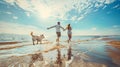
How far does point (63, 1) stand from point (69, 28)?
506 centimetres

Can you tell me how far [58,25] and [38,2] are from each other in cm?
568

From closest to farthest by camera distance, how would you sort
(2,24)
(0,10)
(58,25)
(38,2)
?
1. (58,25)
2. (38,2)
3. (0,10)
4. (2,24)

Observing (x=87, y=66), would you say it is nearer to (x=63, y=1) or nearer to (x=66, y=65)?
(x=66, y=65)

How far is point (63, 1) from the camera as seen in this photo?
15414mm

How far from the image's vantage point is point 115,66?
15.5 feet

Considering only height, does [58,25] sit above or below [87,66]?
above

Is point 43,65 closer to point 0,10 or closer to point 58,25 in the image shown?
point 58,25

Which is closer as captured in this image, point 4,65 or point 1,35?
point 4,65

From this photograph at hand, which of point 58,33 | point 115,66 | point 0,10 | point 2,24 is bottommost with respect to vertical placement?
point 115,66

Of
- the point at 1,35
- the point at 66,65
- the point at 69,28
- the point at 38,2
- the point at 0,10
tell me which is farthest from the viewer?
the point at 1,35

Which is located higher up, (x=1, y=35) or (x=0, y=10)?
(x=0, y=10)

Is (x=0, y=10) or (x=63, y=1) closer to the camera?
(x=63, y=1)

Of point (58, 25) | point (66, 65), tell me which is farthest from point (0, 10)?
point (66, 65)

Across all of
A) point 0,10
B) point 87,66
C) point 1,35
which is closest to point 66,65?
point 87,66
